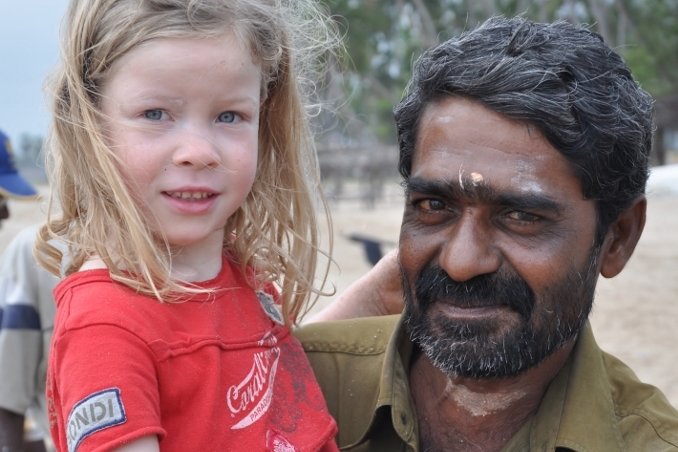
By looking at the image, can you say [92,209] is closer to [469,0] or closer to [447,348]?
[447,348]

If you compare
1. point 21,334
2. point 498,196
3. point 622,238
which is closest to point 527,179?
point 498,196

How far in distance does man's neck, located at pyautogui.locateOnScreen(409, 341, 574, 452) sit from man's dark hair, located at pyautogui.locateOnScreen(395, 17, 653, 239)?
0.42m

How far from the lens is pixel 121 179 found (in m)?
1.86

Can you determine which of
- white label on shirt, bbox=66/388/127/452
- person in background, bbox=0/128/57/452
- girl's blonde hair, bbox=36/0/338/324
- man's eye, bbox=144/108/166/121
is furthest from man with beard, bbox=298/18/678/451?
person in background, bbox=0/128/57/452

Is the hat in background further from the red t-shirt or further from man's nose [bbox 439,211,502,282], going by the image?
man's nose [bbox 439,211,502,282]

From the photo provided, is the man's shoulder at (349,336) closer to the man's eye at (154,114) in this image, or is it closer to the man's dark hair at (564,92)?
the man's dark hair at (564,92)

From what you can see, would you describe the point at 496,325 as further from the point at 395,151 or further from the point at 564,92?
the point at 395,151

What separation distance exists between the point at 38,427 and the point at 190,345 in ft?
11.2

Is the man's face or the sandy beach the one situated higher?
the man's face

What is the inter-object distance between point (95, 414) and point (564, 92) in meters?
1.30

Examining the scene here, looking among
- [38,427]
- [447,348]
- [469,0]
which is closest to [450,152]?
[447,348]

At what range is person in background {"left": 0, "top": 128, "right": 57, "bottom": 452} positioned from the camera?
4082 mm

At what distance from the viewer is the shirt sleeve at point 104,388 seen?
64.9 inches

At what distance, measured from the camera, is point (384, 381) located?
2289 mm
